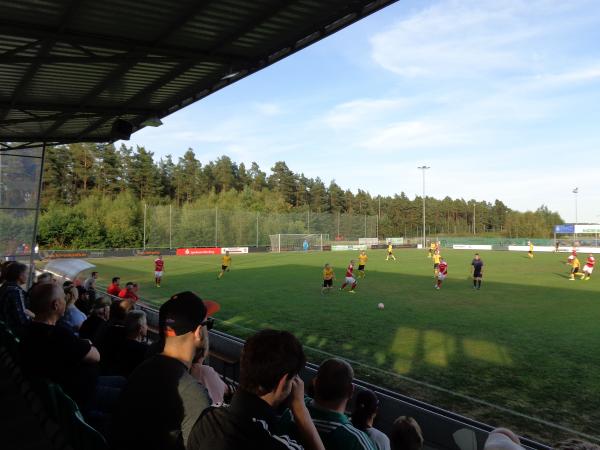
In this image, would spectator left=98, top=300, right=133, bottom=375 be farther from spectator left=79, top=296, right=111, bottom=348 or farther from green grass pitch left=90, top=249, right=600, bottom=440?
green grass pitch left=90, top=249, right=600, bottom=440

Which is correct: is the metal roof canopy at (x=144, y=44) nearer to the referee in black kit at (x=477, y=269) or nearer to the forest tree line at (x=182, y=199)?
the referee in black kit at (x=477, y=269)

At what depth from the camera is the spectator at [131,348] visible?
4.57 metres

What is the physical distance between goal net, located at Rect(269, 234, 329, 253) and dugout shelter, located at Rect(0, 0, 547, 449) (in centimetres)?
4552

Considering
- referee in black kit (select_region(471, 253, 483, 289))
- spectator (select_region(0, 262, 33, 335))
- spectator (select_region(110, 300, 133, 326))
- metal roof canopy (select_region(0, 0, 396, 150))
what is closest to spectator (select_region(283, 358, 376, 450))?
spectator (select_region(110, 300, 133, 326))

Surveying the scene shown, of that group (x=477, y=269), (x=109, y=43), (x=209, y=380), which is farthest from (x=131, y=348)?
(x=477, y=269)

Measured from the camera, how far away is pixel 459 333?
11.7 m

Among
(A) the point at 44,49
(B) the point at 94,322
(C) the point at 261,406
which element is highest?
(A) the point at 44,49

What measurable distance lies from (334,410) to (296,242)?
5887cm

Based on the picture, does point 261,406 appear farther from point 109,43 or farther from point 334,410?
point 109,43

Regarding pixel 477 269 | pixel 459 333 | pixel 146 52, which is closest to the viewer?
pixel 146 52

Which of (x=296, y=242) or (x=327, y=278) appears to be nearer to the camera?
(x=327, y=278)

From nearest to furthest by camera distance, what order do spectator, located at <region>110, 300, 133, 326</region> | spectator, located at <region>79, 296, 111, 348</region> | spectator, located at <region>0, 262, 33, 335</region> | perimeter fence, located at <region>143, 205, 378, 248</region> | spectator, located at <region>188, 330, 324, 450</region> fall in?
spectator, located at <region>188, 330, 324, 450</region>, spectator, located at <region>110, 300, 133, 326</region>, spectator, located at <region>79, 296, 111, 348</region>, spectator, located at <region>0, 262, 33, 335</region>, perimeter fence, located at <region>143, 205, 378, 248</region>

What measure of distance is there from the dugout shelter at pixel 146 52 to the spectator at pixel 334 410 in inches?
111

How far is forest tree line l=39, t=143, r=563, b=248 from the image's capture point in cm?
5472
